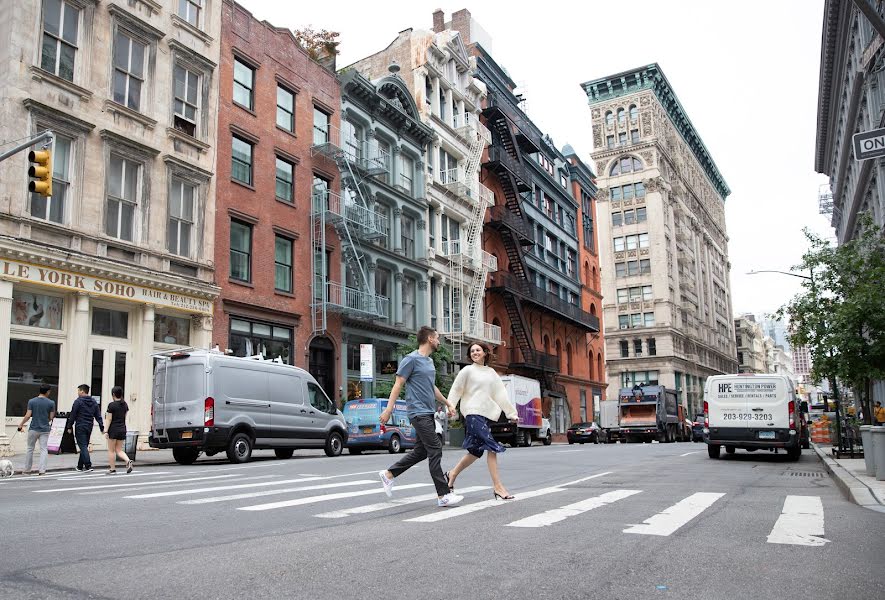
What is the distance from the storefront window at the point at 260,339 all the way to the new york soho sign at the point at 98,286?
1.72 metres

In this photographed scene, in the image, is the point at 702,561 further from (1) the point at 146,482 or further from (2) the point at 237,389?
(2) the point at 237,389

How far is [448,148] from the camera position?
41.6m

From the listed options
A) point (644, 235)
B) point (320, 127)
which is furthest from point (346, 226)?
point (644, 235)

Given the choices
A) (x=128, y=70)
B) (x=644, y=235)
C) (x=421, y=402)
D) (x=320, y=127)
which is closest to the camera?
(x=421, y=402)

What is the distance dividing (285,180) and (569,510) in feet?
78.6

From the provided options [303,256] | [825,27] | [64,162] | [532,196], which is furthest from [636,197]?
[64,162]

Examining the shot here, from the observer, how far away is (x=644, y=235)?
271ft

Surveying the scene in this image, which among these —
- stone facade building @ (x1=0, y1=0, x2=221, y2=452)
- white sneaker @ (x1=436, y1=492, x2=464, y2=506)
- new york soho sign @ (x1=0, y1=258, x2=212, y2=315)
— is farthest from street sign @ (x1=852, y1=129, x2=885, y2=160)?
new york soho sign @ (x1=0, y1=258, x2=212, y2=315)

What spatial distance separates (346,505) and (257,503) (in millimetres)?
1110

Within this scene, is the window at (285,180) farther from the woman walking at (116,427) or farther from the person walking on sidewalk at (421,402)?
the person walking on sidewalk at (421,402)

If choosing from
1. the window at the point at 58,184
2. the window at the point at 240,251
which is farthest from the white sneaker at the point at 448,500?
the window at the point at 240,251

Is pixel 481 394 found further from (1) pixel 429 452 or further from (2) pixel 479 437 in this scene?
(1) pixel 429 452

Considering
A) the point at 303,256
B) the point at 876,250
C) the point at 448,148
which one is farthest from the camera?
the point at 448,148

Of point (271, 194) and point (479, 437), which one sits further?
point (271, 194)
